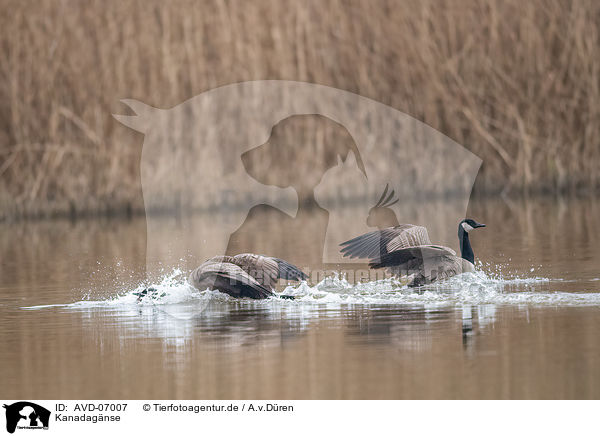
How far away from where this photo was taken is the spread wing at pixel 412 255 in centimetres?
900

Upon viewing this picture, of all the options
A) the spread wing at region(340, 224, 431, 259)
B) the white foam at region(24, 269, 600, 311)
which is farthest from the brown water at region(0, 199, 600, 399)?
the spread wing at region(340, 224, 431, 259)

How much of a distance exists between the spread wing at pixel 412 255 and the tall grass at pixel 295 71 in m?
9.12

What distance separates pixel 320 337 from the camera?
7121mm

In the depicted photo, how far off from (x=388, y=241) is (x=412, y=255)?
12.7 inches

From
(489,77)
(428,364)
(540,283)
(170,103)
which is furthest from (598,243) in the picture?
(170,103)

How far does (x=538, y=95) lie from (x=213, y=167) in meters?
5.76

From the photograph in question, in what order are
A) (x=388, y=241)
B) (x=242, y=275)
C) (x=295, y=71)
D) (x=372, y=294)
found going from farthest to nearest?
1. (x=295, y=71)
2. (x=388, y=241)
3. (x=372, y=294)
4. (x=242, y=275)

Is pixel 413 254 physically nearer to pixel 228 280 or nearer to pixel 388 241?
pixel 388 241

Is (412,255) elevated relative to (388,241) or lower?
lower

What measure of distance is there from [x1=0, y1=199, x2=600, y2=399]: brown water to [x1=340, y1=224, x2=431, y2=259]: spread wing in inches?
13.2

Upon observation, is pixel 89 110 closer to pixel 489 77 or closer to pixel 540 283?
pixel 489 77

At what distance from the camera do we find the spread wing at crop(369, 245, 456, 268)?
29.5ft
